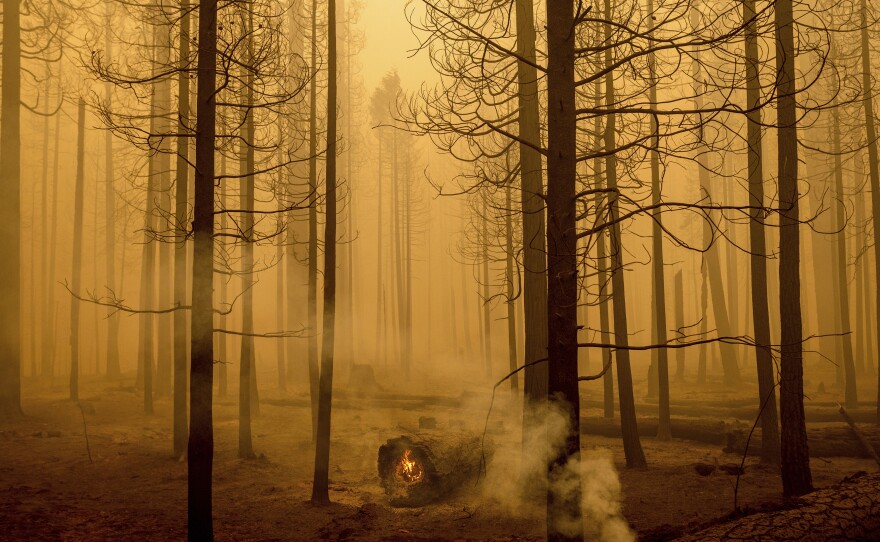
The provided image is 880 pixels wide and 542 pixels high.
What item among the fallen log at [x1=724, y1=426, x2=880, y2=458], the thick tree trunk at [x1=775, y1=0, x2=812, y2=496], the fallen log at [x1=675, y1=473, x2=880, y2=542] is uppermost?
the thick tree trunk at [x1=775, y1=0, x2=812, y2=496]

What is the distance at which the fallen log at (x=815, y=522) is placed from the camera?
4832 millimetres

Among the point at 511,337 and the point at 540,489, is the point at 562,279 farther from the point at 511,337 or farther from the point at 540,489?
the point at 511,337

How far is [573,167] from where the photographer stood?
4.86 m

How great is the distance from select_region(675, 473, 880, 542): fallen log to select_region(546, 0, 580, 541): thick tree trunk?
47.0 inches

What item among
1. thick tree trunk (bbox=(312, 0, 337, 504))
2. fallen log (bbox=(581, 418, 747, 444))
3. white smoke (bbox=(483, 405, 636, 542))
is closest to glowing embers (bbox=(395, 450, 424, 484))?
white smoke (bbox=(483, 405, 636, 542))

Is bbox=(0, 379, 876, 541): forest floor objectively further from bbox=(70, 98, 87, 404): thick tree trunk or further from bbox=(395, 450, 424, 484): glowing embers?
bbox=(70, 98, 87, 404): thick tree trunk

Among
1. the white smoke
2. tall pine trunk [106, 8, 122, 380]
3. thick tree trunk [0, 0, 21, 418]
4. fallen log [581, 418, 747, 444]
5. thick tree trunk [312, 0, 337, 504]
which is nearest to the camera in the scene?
the white smoke

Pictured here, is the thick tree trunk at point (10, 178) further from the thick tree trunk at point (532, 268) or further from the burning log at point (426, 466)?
the thick tree trunk at point (532, 268)

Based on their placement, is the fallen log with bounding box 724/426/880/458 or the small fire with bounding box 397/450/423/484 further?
the fallen log with bounding box 724/426/880/458

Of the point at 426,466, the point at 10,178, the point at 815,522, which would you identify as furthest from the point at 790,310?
the point at 10,178

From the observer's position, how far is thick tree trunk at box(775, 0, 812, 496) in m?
7.73

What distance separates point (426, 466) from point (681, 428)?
7153 millimetres

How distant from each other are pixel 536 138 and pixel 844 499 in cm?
625

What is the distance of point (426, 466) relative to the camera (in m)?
10.1
